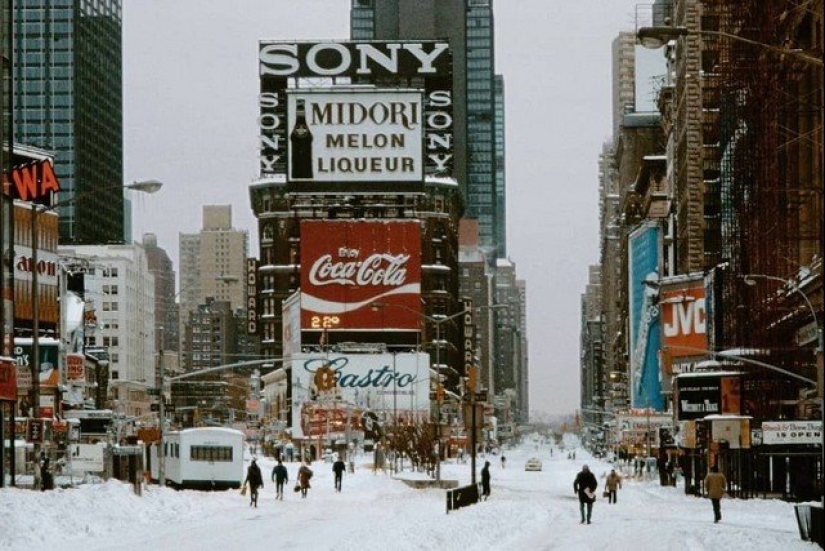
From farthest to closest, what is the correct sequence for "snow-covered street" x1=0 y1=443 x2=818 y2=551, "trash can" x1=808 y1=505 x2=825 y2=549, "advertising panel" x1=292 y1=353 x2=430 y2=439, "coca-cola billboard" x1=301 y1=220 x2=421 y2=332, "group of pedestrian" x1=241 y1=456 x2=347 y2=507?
"coca-cola billboard" x1=301 y1=220 x2=421 y2=332 → "advertising panel" x1=292 y1=353 x2=430 y2=439 → "group of pedestrian" x1=241 y1=456 x2=347 y2=507 → "snow-covered street" x1=0 y1=443 x2=818 y2=551 → "trash can" x1=808 y1=505 x2=825 y2=549

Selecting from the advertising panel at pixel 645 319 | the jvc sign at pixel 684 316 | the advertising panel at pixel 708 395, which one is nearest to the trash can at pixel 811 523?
the advertising panel at pixel 708 395

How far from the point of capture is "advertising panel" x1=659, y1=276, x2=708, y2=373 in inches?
4675

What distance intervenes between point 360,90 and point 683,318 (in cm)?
5328

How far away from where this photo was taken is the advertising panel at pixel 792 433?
59500 millimetres

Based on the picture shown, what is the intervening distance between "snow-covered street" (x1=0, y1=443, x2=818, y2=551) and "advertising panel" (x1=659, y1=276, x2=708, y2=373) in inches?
2215

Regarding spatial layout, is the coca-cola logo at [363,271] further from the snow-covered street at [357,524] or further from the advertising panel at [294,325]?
the snow-covered street at [357,524]

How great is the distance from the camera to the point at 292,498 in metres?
66.9

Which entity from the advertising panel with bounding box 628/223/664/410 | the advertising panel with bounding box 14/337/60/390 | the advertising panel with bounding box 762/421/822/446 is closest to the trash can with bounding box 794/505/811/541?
the advertising panel with bounding box 762/421/822/446

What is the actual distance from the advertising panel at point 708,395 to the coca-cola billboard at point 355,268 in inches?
3560

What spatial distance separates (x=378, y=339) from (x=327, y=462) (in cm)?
5323

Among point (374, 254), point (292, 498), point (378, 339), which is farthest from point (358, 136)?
point (292, 498)

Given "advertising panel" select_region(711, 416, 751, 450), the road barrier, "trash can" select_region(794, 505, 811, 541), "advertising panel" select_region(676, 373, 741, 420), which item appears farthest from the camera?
"advertising panel" select_region(676, 373, 741, 420)

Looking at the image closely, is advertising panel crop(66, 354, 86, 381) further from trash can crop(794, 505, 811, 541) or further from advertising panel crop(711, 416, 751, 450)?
trash can crop(794, 505, 811, 541)

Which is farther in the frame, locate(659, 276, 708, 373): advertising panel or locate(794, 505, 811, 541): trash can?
locate(659, 276, 708, 373): advertising panel
